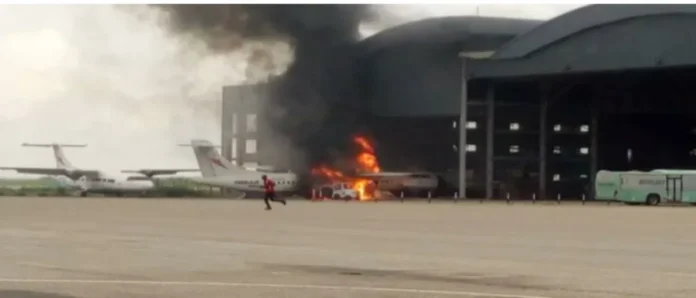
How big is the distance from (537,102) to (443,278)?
71.8 metres

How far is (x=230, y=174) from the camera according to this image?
3487 inches

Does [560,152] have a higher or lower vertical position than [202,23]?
lower

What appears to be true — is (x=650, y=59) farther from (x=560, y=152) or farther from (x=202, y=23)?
(x=202, y=23)

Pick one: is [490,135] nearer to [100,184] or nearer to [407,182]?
[407,182]

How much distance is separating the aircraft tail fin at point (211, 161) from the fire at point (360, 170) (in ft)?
19.3

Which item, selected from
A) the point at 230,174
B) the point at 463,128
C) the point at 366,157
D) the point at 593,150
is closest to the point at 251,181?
the point at 230,174

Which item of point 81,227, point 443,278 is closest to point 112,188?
point 81,227

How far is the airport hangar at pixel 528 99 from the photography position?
249ft

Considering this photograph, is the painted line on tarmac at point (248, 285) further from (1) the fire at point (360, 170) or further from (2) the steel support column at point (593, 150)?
(2) the steel support column at point (593, 150)

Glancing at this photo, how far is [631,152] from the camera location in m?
94.1

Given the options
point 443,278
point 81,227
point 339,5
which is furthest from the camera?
point 339,5

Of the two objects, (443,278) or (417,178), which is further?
(417,178)

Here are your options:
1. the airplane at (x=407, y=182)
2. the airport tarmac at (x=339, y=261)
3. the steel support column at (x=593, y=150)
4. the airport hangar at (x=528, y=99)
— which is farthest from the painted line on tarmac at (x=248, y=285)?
the steel support column at (x=593, y=150)

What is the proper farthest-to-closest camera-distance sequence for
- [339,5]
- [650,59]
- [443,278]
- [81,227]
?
[339,5], [650,59], [81,227], [443,278]
